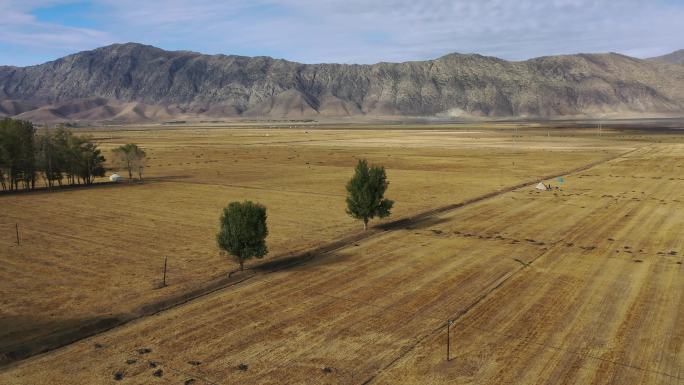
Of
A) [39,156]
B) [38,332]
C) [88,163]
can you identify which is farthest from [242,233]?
[88,163]

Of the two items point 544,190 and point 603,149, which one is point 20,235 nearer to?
point 544,190

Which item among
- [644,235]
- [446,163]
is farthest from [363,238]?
[446,163]

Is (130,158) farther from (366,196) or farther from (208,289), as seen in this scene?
(208,289)

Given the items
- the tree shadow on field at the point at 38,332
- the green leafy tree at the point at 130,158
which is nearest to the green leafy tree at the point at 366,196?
the tree shadow on field at the point at 38,332

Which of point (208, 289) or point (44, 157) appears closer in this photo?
point (208, 289)

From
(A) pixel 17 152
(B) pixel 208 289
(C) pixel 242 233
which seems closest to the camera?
(B) pixel 208 289

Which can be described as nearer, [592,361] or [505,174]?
[592,361]
